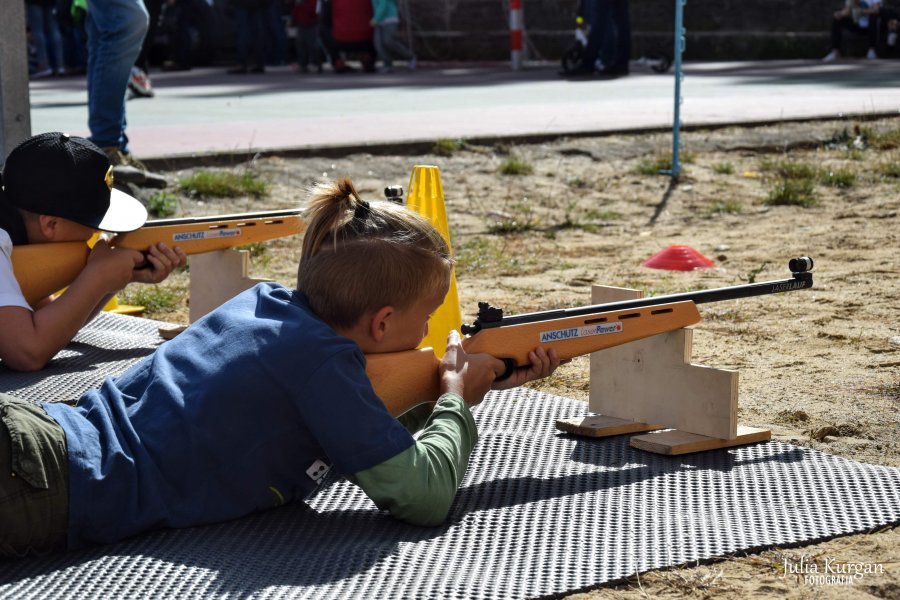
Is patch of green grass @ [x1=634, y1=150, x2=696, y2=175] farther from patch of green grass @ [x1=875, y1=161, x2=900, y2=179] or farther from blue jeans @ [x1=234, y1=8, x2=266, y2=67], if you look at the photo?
blue jeans @ [x1=234, y1=8, x2=266, y2=67]

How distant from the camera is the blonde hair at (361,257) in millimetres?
2787

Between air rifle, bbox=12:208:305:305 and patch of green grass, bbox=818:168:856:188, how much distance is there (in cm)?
502

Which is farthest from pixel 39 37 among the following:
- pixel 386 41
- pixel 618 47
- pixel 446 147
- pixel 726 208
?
pixel 726 208

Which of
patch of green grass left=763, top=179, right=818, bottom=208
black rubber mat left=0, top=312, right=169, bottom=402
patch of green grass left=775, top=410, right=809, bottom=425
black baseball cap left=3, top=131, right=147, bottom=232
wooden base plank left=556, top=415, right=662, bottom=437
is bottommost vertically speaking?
patch of green grass left=775, top=410, right=809, bottom=425

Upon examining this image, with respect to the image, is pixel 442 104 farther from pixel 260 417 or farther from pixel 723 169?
pixel 260 417

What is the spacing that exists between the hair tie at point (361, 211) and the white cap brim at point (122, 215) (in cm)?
161

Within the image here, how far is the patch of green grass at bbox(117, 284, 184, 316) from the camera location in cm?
602

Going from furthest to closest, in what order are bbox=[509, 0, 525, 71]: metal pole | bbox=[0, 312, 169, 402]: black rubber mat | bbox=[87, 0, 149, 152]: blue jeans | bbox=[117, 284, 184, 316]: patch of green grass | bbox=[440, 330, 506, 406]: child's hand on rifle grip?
bbox=[509, 0, 525, 71]: metal pole < bbox=[87, 0, 149, 152]: blue jeans < bbox=[117, 284, 184, 316]: patch of green grass < bbox=[0, 312, 169, 402]: black rubber mat < bbox=[440, 330, 506, 406]: child's hand on rifle grip

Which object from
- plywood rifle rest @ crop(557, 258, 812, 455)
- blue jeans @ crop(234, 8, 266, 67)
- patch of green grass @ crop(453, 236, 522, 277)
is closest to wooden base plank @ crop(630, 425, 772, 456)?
plywood rifle rest @ crop(557, 258, 812, 455)

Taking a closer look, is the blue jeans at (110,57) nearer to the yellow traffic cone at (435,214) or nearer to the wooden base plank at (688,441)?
the yellow traffic cone at (435,214)

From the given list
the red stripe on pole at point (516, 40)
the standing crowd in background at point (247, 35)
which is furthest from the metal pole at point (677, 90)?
the red stripe on pole at point (516, 40)

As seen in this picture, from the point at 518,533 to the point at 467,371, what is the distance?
45 cm

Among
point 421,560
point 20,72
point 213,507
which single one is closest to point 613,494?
point 421,560

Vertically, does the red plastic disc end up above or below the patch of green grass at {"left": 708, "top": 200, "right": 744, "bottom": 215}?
below
